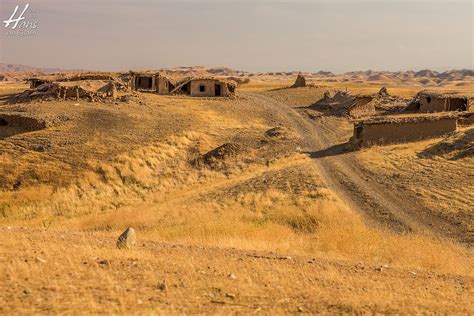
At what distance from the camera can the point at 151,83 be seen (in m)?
46.9

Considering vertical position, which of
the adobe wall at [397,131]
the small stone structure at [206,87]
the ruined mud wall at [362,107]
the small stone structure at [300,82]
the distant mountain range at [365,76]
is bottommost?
the adobe wall at [397,131]

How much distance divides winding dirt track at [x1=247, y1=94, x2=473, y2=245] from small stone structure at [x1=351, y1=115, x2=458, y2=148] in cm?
159

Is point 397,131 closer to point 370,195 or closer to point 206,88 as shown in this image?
point 370,195

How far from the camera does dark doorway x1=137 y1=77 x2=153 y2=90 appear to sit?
154 feet

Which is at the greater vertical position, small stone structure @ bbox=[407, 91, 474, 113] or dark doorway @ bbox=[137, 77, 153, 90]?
dark doorway @ bbox=[137, 77, 153, 90]

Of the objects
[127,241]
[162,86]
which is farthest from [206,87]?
[127,241]

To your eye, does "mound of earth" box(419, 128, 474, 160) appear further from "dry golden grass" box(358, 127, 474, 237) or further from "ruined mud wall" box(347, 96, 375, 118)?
"ruined mud wall" box(347, 96, 375, 118)

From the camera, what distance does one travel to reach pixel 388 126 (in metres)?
29.2

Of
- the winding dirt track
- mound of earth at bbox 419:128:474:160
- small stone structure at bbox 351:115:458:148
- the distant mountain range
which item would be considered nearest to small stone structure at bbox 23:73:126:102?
the winding dirt track

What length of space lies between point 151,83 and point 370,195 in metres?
29.7

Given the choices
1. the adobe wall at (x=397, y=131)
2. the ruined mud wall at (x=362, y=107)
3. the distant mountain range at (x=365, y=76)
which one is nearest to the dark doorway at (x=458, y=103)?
the ruined mud wall at (x=362, y=107)

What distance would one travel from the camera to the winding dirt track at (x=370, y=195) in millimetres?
19031

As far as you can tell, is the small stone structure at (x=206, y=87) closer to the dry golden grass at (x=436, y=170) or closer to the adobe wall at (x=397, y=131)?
the adobe wall at (x=397, y=131)

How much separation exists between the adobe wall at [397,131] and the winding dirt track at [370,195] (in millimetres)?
1577
